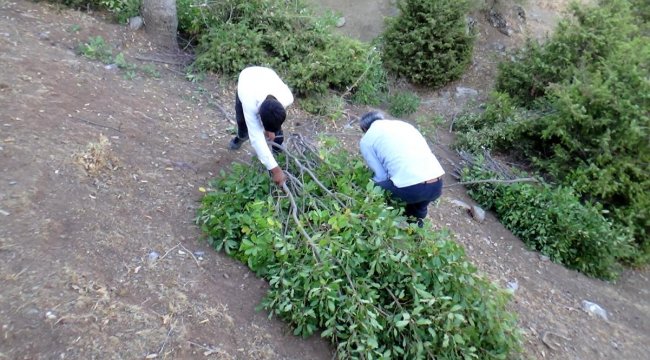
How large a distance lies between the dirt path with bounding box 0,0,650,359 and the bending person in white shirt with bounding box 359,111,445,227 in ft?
4.25

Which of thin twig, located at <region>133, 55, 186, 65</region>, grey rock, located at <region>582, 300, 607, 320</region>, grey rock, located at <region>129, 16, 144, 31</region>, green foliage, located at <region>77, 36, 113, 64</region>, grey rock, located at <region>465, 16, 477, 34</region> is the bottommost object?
grey rock, located at <region>582, 300, 607, 320</region>

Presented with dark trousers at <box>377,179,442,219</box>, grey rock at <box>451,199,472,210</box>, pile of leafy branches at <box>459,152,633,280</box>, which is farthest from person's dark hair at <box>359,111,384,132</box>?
pile of leafy branches at <box>459,152,633,280</box>

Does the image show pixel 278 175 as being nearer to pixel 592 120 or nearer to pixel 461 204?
pixel 461 204

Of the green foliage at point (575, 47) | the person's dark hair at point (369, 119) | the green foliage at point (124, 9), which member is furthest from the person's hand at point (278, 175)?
the green foliage at point (575, 47)

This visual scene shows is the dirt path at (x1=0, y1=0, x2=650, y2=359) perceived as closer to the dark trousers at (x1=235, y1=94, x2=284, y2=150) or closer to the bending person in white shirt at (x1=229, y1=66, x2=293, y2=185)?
the dark trousers at (x1=235, y1=94, x2=284, y2=150)

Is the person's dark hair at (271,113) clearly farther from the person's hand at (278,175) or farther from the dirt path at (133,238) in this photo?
the dirt path at (133,238)

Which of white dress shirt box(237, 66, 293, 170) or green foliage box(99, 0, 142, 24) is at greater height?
white dress shirt box(237, 66, 293, 170)

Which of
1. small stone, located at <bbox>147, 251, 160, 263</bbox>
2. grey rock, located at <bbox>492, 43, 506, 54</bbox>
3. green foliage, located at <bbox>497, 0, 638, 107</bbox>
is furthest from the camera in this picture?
grey rock, located at <bbox>492, 43, 506, 54</bbox>

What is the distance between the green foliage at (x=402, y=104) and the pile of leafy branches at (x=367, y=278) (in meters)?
4.28

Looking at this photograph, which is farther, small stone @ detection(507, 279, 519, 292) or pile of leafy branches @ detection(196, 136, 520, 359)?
small stone @ detection(507, 279, 519, 292)

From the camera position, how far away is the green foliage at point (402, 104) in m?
7.66

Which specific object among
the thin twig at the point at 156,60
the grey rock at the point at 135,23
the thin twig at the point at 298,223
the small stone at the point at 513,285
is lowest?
the small stone at the point at 513,285

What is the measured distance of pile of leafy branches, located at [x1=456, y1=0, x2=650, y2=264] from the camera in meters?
5.85

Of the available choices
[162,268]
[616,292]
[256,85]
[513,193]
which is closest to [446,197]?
[513,193]
